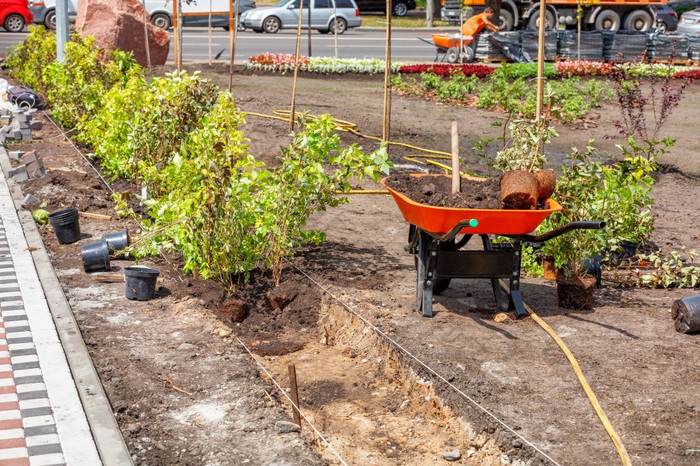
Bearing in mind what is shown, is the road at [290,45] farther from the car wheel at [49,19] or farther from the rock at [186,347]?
the rock at [186,347]

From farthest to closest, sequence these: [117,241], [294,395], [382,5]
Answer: [382,5], [117,241], [294,395]

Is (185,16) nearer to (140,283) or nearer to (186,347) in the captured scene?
(140,283)

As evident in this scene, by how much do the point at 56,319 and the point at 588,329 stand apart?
3.42m

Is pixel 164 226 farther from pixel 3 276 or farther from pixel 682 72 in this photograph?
pixel 682 72

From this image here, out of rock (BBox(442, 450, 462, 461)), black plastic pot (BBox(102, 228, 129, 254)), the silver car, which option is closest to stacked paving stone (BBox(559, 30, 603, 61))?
the silver car

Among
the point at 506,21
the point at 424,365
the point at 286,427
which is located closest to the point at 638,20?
the point at 506,21

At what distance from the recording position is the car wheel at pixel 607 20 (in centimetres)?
2648

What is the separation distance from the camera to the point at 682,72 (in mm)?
19625

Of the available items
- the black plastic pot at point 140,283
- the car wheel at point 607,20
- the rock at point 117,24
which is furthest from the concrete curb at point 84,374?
the car wheel at point 607,20

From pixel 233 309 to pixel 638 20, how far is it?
956 inches

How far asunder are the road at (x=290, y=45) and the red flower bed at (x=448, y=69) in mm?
3486

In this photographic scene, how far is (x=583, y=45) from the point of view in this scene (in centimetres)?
2180

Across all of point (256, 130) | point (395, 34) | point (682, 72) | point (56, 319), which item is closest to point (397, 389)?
point (56, 319)

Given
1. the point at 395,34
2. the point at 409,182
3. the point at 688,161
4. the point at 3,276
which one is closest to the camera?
the point at 409,182
